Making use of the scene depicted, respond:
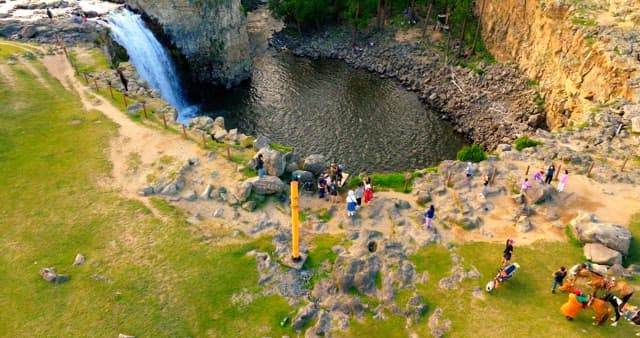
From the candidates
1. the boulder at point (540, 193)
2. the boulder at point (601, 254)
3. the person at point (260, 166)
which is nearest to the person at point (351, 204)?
the person at point (260, 166)

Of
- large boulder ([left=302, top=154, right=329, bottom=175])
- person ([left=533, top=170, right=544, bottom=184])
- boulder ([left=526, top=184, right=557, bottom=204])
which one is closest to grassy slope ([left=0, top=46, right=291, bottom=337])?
large boulder ([left=302, top=154, right=329, bottom=175])

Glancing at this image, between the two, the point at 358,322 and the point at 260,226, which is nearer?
the point at 358,322

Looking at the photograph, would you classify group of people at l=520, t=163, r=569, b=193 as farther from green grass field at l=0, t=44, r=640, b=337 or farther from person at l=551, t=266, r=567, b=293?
person at l=551, t=266, r=567, b=293

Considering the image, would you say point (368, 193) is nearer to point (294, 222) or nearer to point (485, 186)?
point (294, 222)

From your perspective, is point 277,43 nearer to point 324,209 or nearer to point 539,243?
point 324,209

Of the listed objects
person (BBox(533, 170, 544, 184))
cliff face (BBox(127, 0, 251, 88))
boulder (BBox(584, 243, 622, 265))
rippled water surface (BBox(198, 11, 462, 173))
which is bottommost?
rippled water surface (BBox(198, 11, 462, 173))

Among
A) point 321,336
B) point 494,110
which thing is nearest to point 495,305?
point 321,336

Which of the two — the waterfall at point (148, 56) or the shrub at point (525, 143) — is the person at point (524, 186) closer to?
the shrub at point (525, 143)
